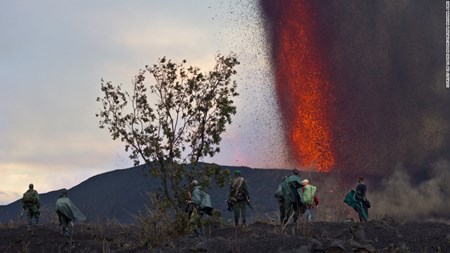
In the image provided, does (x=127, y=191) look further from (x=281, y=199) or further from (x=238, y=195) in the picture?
(x=281, y=199)

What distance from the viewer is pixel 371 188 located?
66000 millimetres

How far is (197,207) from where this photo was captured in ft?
75.7

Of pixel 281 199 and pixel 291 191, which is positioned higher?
pixel 291 191

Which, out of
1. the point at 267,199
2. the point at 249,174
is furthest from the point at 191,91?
the point at 249,174

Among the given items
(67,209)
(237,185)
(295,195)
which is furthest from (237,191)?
(67,209)

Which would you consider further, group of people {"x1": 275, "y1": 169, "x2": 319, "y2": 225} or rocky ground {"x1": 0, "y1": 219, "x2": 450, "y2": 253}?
group of people {"x1": 275, "y1": 169, "x2": 319, "y2": 225}

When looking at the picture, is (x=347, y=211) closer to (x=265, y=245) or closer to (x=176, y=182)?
(x=176, y=182)

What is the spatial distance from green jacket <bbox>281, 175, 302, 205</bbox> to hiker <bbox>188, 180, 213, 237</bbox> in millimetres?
3725

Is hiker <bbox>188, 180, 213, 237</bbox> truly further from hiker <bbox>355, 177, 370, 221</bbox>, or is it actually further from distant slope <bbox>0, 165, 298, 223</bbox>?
distant slope <bbox>0, 165, 298, 223</bbox>

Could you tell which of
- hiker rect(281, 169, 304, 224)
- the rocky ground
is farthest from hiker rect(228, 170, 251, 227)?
hiker rect(281, 169, 304, 224)

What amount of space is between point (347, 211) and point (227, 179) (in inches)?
1072

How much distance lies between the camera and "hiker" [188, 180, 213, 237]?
897 inches

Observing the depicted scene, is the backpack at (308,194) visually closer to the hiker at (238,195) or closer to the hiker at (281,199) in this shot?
the hiker at (281,199)

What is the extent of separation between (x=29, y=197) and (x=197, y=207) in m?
12.4
